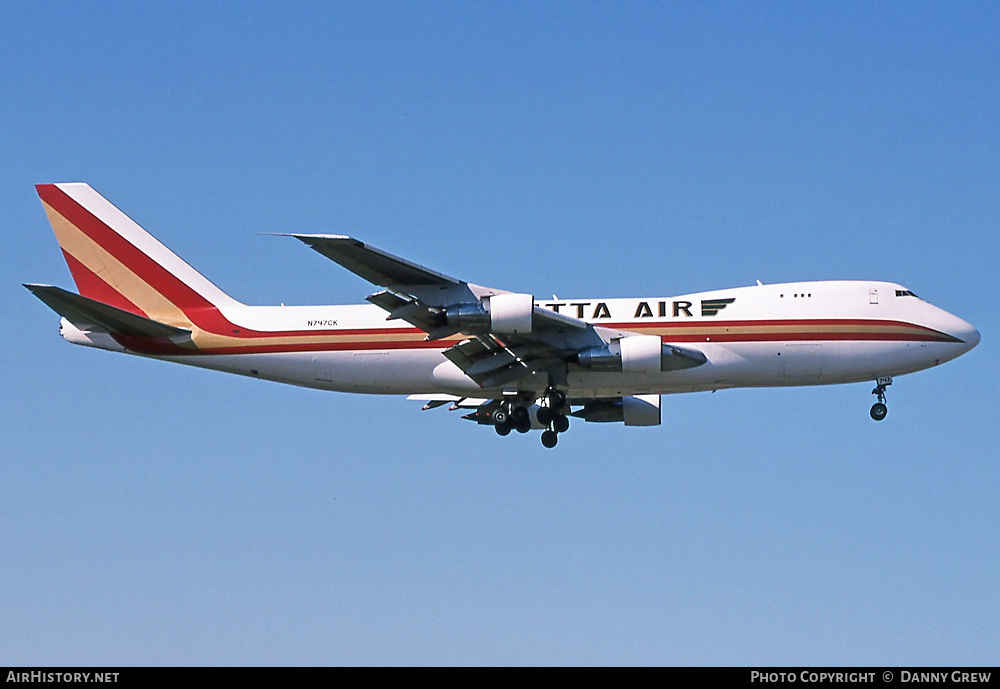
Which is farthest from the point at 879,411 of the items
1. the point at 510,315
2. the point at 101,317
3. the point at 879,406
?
the point at 101,317

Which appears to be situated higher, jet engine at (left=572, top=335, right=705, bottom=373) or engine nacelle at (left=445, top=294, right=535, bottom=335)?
engine nacelle at (left=445, top=294, right=535, bottom=335)

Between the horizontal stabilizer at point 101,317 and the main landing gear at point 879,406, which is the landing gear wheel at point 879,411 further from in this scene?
the horizontal stabilizer at point 101,317

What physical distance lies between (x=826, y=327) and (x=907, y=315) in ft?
10.0

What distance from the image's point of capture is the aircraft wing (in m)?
35.9

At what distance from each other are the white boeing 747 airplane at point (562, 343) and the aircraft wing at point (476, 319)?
0.25ft

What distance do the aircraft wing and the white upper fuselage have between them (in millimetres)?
863

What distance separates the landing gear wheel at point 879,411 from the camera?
42188 millimetres

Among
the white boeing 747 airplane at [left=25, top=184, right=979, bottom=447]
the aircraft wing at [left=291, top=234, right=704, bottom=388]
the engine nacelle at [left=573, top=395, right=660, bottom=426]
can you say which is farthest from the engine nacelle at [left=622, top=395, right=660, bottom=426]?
the aircraft wing at [left=291, top=234, right=704, bottom=388]

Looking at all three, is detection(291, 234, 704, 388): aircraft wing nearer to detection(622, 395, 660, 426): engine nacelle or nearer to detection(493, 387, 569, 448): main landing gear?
detection(493, 387, 569, 448): main landing gear

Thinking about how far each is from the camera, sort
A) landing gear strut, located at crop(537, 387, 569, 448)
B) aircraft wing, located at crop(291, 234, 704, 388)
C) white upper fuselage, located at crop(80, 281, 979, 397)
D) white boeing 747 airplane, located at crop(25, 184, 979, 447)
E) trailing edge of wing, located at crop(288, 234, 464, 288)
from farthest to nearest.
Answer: landing gear strut, located at crop(537, 387, 569, 448) → white upper fuselage, located at crop(80, 281, 979, 397) → white boeing 747 airplane, located at crop(25, 184, 979, 447) → aircraft wing, located at crop(291, 234, 704, 388) → trailing edge of wing, located at crop(288, 234, 464, 288)

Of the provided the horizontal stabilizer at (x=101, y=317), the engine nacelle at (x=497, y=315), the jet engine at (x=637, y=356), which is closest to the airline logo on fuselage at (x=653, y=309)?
the jet engine at (x=637, y=356)

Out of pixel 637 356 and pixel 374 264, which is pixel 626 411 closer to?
pixel 637 356
